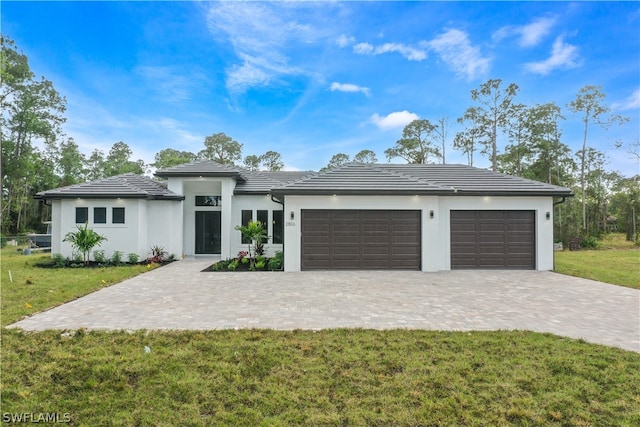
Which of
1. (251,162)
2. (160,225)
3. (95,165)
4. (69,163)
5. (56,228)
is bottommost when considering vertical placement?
(56,228)

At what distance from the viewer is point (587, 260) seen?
13.7 m

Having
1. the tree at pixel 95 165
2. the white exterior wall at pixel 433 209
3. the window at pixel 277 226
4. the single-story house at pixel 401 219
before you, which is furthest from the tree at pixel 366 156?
the tree at pixel 95 165

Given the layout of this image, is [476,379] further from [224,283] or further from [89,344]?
[224,283]

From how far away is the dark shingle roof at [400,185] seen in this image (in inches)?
416

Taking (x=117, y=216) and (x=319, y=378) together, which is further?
(x=117, y=216)

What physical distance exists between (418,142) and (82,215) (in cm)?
2922

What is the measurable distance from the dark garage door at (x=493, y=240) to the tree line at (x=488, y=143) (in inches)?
499

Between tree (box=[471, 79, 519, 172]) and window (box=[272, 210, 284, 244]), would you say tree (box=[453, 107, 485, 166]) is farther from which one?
window (box=[272, 210, 284, 244])

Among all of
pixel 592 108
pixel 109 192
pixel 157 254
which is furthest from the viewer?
pixel 592 108

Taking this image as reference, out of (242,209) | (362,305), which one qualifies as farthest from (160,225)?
(362,305)

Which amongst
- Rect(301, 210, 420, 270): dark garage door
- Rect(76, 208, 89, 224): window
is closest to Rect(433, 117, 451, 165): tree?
Rect(301, 210, 420, 270): dark garage door

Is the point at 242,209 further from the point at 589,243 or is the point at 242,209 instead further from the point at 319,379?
the point at 589,243

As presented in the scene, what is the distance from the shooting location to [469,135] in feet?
93.7

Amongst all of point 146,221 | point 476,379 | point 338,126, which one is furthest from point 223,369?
point 338,126
